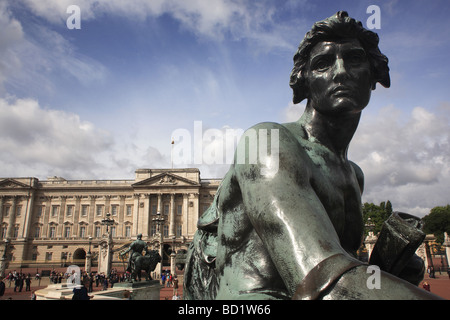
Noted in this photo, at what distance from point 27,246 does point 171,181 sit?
94.1 feet

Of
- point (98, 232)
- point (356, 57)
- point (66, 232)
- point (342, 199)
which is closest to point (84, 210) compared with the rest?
point (66, 232)

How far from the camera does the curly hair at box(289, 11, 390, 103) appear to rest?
4.85 ft

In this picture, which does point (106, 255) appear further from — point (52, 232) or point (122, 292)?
point (52, 232)

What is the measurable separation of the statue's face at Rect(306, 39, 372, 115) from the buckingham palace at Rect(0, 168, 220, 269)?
55.6 meters

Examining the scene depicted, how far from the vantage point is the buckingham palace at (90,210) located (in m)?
57.1

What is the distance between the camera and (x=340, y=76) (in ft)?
4.64

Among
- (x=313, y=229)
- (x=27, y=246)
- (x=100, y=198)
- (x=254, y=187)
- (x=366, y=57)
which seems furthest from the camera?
(x=100, y=198)

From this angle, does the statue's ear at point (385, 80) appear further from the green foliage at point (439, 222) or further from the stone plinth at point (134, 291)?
the green foliage at point (439, 222)

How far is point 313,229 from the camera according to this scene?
0.99 metres

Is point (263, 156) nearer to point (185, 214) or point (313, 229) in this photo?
point (313, 229)

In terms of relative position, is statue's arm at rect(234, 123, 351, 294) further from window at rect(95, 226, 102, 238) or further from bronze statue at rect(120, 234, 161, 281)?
window at rect(95, 226, 102, 238)

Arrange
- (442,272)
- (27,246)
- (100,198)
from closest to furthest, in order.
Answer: (442,272) → (27,246) → (100,198)
